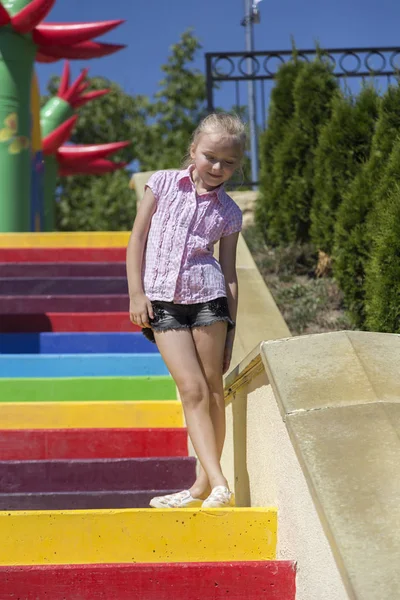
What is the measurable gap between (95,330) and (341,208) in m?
1.81

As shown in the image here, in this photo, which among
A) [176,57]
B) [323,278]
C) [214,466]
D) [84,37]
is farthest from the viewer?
[176,57]

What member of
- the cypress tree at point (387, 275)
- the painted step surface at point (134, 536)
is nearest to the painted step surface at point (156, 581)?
the painted step surface at point (134, 536)

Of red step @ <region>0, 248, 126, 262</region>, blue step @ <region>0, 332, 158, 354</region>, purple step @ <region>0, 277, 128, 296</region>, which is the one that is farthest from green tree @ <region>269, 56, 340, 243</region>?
blue step @ <region>0, 332, 158, 354</region>

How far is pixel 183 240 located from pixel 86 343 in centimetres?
237

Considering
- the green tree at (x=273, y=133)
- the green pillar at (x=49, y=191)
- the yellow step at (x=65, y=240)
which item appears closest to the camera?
the yellow step at (x=65, y=240)

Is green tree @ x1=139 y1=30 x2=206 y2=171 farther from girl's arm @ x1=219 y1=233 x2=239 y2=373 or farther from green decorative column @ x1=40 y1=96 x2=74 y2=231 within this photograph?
girl's arm @ x1=219 y1=233 x2=239 y2=373

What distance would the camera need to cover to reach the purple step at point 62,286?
243 inches

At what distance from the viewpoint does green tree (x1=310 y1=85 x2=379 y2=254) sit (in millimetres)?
6414

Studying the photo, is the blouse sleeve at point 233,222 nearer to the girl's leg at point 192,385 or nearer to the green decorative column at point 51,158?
the girl's leg at point 192,385

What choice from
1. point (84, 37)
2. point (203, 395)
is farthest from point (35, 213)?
point (203, 395)

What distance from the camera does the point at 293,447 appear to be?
217 centimetres

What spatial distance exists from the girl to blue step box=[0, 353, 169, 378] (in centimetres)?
175

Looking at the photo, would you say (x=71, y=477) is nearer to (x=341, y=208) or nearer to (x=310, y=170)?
(x=341, y=208)

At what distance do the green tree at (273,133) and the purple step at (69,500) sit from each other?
4.80 meters
